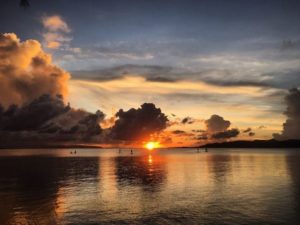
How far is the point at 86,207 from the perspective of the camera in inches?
1603

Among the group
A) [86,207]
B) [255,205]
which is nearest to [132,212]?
[86,207]

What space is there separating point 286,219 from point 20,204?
104ft

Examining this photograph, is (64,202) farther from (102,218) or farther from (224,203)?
(224,203)

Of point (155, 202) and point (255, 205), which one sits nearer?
point (255, 205)

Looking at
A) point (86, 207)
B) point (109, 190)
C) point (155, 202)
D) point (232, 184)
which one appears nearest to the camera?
point (86, 207)

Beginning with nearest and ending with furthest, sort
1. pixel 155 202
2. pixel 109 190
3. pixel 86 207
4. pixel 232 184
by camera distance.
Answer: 1. pixel 86 207
2. pixel 155 202
3. pixel 109 190
4. pixel 232 184

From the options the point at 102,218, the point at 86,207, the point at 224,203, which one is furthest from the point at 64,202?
the point at 224,203

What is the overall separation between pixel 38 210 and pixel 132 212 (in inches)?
433

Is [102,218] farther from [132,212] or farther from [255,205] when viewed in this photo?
[255,205]

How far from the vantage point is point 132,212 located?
37.5 meters

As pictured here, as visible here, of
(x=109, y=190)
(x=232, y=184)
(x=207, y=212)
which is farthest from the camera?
(x=232, y=184)


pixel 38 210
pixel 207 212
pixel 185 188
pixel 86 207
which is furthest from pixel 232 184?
pixel 38 210

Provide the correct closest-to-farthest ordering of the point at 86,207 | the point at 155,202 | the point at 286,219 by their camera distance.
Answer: the point at 286,219
the point at 86,207
the point at 155,202

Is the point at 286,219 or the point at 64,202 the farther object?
the point at 64,202
